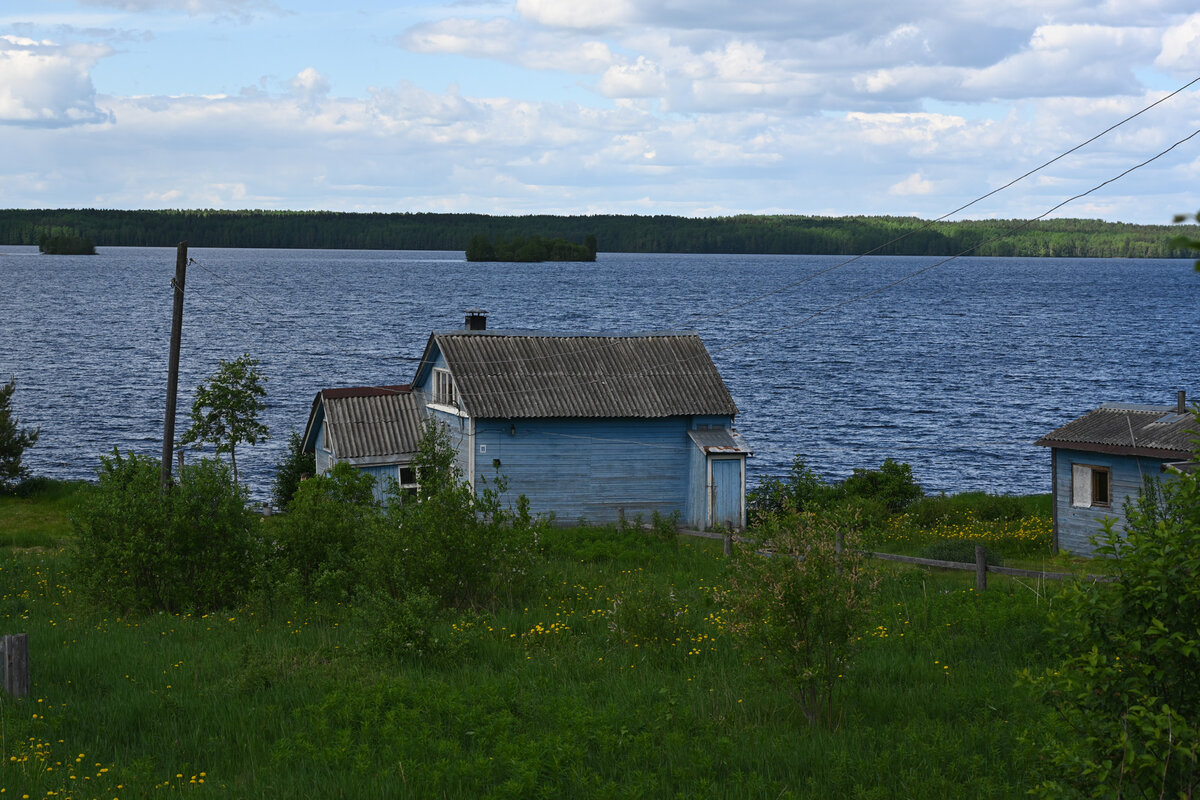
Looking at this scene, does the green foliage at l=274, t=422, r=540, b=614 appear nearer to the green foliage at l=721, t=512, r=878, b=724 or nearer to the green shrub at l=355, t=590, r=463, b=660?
the green shrub at l=355, t=590, r=463, b=660

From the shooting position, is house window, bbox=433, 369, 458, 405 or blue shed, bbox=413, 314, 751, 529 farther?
house window, bbox=433, 369, 458, 405

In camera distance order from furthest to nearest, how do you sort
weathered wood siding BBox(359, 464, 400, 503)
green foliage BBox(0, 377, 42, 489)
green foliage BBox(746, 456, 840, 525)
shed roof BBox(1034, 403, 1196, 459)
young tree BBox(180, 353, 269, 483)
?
1. young tree BBox(180, 353, 269, 483)
2. green foliage BBox(0, 377, 42, 489)
3. green foliage BBox(746, 456, 840, 525)
4. weathered wood siding BBox(359, 464, 400, 503)
5. shed roof BBox(1034, 403, 1196, 459)

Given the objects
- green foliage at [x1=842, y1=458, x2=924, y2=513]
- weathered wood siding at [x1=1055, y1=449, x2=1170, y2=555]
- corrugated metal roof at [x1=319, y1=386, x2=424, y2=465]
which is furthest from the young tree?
weathered wood siding at [x1=1055, y1=449, x2=1170, y2=555]

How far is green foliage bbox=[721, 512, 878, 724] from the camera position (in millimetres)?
11750

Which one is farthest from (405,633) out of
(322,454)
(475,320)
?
(475,320)

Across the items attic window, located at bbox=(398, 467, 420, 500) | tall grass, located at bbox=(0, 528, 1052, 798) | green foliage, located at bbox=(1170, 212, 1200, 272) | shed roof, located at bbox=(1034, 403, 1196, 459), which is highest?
green foliage, located at bbox=(1170, 212, 1200, 272)

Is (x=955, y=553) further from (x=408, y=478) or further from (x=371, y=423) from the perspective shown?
(x=371, y=423)

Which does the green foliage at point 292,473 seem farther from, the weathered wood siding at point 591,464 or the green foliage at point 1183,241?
the green foliage at point 1183,241

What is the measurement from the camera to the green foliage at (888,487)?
111ft

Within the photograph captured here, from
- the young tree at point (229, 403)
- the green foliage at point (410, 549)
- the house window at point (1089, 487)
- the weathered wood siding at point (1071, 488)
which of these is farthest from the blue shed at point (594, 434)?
the young tree at point (229, 403)

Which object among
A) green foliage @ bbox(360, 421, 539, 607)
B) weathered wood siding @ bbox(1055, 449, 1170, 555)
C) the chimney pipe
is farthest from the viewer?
the chimney pipe

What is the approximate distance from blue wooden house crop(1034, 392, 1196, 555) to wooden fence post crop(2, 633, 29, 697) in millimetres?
21915

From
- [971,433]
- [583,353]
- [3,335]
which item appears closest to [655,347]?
[583,353]

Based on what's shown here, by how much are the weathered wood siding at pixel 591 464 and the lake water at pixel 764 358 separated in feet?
33.8
